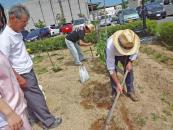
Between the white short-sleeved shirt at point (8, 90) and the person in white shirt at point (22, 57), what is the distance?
2.72 ft

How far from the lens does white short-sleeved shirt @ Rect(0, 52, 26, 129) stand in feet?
6.38

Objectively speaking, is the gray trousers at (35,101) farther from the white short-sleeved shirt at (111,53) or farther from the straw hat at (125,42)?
the straw hat at (125,42)

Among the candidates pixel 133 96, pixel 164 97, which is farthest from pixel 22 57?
pixel 164 97

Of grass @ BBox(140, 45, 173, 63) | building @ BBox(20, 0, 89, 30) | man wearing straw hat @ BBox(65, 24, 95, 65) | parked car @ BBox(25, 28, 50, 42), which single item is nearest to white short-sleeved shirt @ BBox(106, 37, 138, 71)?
man wearing straw hat @ BBox(65, 24, 95, 65)

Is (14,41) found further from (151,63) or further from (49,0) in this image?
(49,0)

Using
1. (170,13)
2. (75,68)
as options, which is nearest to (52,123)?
(75,68)

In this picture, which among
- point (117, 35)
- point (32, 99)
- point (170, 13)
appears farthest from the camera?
point (170, 13)

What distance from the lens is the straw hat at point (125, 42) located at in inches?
155

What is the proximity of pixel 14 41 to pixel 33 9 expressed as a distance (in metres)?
40.0

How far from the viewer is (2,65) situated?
6.36ft

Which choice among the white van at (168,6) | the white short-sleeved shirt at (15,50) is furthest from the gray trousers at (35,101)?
the white van at (168,6)

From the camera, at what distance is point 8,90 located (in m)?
1.99

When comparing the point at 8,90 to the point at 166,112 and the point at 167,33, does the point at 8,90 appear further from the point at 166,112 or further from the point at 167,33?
the point at 167,33

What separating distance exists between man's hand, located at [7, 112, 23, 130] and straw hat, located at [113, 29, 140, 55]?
7.60 ft
